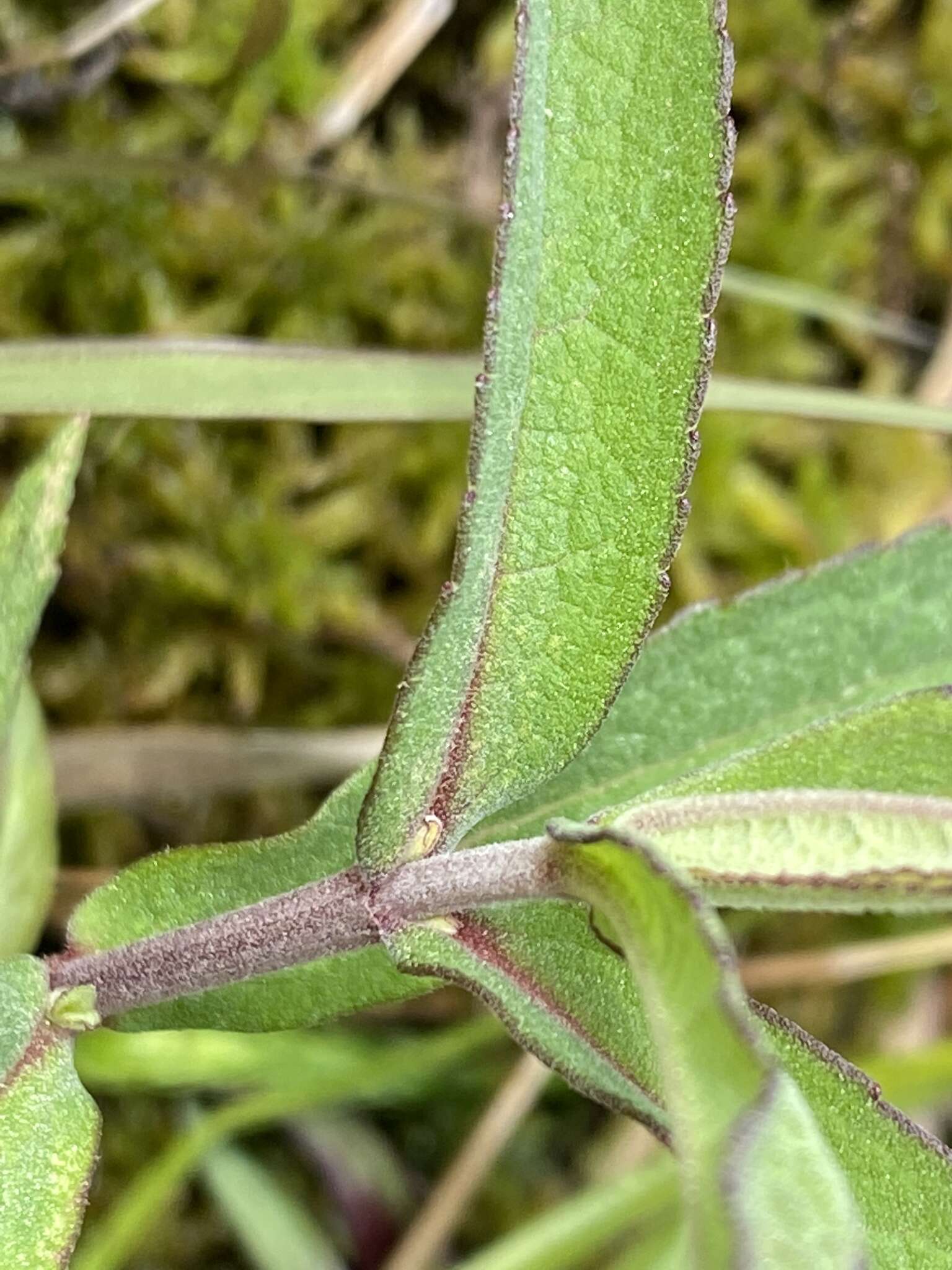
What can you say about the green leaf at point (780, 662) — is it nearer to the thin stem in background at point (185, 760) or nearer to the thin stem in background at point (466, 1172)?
the thin stem in background at point (185, 760)

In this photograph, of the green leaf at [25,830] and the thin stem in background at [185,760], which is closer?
the green leaf at [25,830]

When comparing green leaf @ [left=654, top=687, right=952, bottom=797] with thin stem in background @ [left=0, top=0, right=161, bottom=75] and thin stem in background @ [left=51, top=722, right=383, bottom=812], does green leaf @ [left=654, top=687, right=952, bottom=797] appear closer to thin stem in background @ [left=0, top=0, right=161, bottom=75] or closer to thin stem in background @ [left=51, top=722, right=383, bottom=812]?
thin stem in background @ [left=51, top=722, right=383, bottom=812]

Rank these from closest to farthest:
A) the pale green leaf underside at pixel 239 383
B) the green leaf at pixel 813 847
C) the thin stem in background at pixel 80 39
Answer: the green leaf at pixel 813 847 → the pale green leaf underside at pixel 239 383 → the thin stem in background at pixel 80 39

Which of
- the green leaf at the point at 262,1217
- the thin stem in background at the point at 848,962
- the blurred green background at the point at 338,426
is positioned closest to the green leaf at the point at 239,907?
the blurred green background at the point at 338,426

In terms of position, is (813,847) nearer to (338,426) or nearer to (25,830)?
(25,830)

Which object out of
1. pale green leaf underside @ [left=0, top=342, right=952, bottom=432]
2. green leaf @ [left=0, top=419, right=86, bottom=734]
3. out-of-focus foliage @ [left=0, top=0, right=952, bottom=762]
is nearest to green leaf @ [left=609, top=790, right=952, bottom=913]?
green leaf @ [left=0, top=419, right=86, bottom=734]

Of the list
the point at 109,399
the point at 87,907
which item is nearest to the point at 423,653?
the point at 87,907
